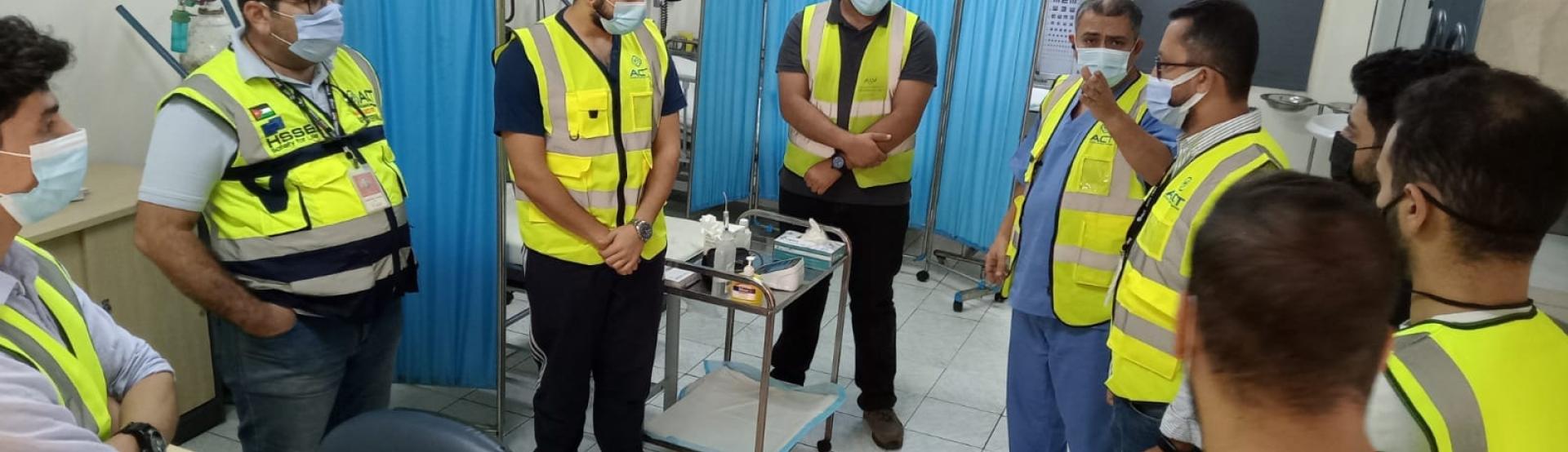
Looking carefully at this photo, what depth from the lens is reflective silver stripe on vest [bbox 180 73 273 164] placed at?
5.81 feet

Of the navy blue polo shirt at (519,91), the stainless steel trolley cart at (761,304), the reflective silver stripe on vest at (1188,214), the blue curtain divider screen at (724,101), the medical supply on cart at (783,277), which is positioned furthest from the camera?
the blue curtain divider screen at (724,101)

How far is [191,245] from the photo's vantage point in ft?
5.90

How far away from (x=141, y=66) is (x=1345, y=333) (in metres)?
3.31

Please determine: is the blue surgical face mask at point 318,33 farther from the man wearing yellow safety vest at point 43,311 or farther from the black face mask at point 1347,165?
the black face mask at point 1347,165

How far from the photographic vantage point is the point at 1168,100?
74.3 inches

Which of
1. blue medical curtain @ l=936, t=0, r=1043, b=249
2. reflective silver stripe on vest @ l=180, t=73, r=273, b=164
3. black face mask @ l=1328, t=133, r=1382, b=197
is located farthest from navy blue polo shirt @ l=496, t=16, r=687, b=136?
blue medical curtain @ l=936, t=0, r=1043, b=249

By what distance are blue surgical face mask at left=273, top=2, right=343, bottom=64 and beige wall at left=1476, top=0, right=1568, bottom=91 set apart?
298 cm

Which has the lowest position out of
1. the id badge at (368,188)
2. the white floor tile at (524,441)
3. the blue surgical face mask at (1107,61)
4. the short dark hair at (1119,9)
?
the white floor tile at (524,441)

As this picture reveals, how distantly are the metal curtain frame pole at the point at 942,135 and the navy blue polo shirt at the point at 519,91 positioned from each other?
8.09 feet

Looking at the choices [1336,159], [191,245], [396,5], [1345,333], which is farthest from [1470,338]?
[396,5]

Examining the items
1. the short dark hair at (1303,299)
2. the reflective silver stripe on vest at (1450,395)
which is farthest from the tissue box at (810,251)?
the short dark hair at (1303,299)

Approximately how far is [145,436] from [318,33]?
2.79 feet

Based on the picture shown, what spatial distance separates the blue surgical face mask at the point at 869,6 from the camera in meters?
2.82

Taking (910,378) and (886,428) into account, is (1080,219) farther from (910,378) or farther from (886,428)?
(910,378)
